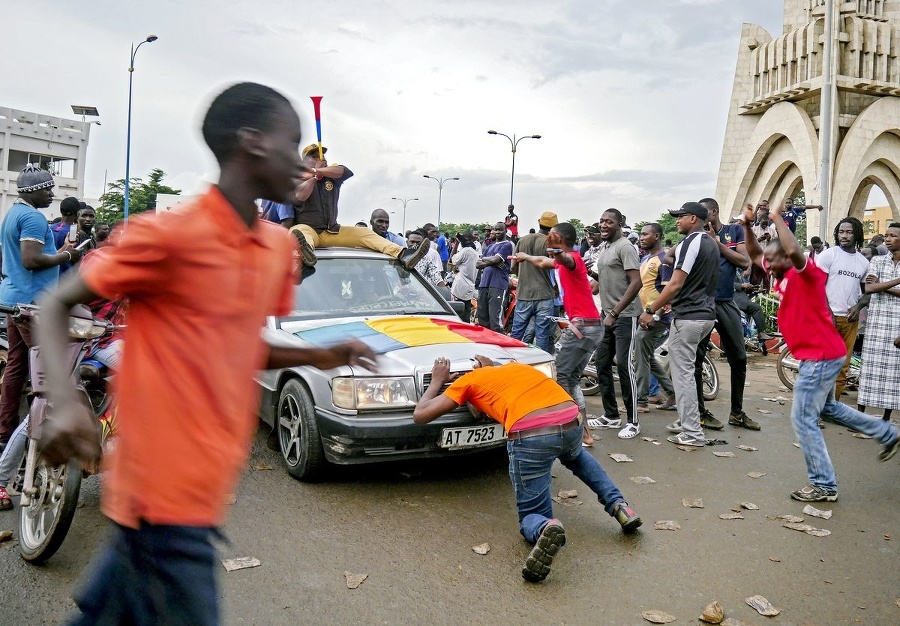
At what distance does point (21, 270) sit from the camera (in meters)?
5.38

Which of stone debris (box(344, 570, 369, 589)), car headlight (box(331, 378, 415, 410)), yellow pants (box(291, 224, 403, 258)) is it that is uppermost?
yellow pants (box(291, 224, 403, 258))

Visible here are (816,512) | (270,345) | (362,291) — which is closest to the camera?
(270,345)

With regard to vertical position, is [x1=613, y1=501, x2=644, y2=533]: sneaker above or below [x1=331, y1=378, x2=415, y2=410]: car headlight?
below

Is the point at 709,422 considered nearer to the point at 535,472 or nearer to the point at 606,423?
Answer: the point at 606,423

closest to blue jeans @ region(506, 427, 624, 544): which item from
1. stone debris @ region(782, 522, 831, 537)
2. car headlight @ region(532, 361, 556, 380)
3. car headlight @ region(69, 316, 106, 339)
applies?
car headlight @ region(532, 361, 556, 380)

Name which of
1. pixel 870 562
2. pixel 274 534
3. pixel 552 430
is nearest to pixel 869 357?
pixel 870 562

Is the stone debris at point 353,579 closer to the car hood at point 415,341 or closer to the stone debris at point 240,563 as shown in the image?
the stone debris at point 240,563

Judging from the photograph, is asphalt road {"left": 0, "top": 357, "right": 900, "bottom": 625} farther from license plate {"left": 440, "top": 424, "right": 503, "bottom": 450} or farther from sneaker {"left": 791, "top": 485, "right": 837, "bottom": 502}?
license plate {"left": 440, "top": 424, "right": 503, "bottom": 450}

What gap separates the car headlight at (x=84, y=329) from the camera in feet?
13.3

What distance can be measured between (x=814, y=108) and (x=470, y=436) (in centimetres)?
3980

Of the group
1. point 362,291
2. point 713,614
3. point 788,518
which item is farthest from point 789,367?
point 713,614

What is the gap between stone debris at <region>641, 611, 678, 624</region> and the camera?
360 centimetres

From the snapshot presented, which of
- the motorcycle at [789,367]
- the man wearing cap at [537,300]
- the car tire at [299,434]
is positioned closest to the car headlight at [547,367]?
the car tire at [299,434]

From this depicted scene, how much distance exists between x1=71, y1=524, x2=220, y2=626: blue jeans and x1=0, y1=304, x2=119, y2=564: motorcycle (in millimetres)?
2070
